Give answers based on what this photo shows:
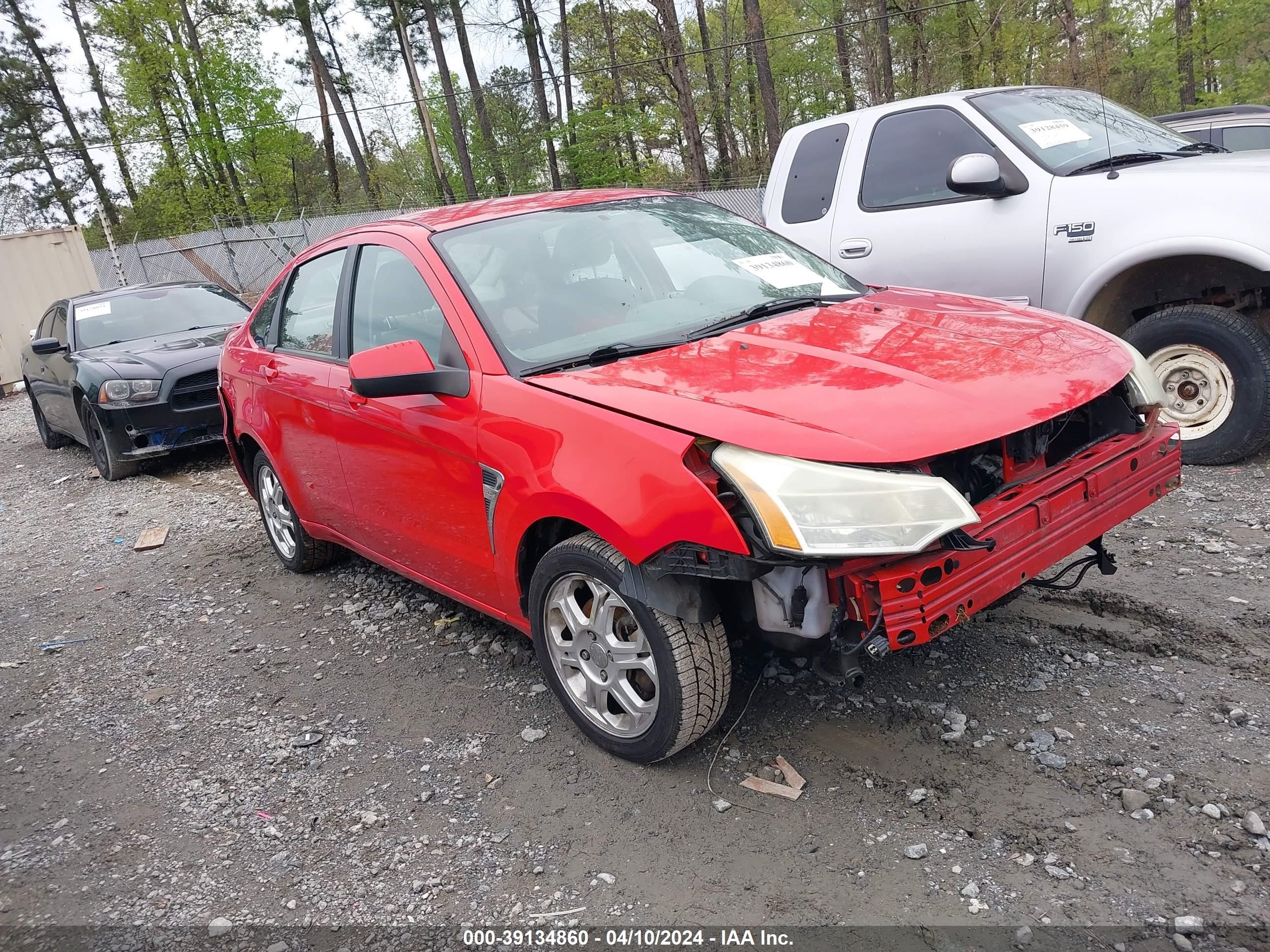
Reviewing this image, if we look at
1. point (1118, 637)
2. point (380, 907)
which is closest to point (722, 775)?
point (380, 907)

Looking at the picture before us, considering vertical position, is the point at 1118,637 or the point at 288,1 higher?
the point at 288,1

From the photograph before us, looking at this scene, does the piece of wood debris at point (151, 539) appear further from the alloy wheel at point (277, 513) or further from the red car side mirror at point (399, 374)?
the red car side mirror at point (399, 374)

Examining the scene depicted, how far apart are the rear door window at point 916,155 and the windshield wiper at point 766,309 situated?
6.90 ft

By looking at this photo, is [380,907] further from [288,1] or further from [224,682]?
[288,1]

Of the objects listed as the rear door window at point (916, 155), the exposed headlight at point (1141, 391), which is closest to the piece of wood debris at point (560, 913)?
the exposed headlight at point (1141, 391)

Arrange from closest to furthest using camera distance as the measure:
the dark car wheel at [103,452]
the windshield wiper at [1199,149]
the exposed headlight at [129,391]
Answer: the windshield wiper at [1199,149], the exposed headlight at [129,391], the dark car wheel at [103,452]

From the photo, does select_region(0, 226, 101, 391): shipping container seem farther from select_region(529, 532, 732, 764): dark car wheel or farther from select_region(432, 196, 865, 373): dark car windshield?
select_region(529, 532, 732, 764): dark car wheel

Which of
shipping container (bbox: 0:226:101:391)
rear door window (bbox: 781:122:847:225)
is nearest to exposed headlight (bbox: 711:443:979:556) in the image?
rear door window (bbox: 781:122:847:225)

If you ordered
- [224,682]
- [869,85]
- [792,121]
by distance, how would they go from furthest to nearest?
[792,121]
[869,85]
[224,682]

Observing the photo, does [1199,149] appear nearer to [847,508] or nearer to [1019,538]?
[1019,538]

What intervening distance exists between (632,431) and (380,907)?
1.50m

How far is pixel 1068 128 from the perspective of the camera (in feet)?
18.2

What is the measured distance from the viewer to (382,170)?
4653 centimetres

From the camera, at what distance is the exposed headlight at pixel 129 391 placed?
8453 millimetres
